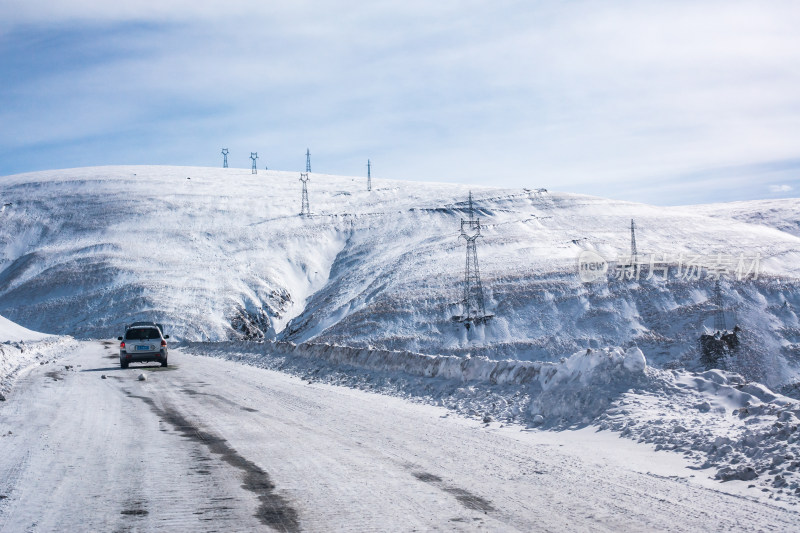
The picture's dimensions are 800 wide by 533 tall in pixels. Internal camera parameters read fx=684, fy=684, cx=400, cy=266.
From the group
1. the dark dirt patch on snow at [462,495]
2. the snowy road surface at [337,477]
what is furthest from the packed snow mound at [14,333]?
the dark dirt patch on snow at [462,495]

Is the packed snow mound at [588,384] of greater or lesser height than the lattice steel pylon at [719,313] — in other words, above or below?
above

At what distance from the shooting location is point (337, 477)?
827cm

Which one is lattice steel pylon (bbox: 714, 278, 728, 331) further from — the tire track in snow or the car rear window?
the tire track in snow

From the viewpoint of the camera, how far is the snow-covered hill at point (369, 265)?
68375 millimetres

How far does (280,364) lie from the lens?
30.2 meters

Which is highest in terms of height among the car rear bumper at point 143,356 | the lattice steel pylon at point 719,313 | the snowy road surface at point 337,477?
the snowy road surface at point 337,477

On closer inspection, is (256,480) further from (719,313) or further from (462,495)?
(719,313)

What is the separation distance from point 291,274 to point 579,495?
344 feet

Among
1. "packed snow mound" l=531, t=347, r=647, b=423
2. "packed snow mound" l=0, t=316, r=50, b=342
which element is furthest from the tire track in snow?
"packed snow mound" l=0, t=316, r=50, b=342

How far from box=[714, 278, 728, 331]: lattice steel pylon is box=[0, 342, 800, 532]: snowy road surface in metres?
58.1

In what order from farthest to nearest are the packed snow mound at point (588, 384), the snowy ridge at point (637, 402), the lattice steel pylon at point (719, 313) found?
1. the lattice steel pylon at point (719, 313)
2. the packed snow mound at point (588, 384)
3. the snowy ridge at point (637, 402)

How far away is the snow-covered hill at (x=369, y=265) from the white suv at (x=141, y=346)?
36.2 meters

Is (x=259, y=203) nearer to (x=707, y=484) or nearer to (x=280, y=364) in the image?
(x=280, y=364)

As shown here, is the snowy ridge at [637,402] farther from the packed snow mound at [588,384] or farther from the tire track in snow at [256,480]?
the tire track in snow at [256,480]
